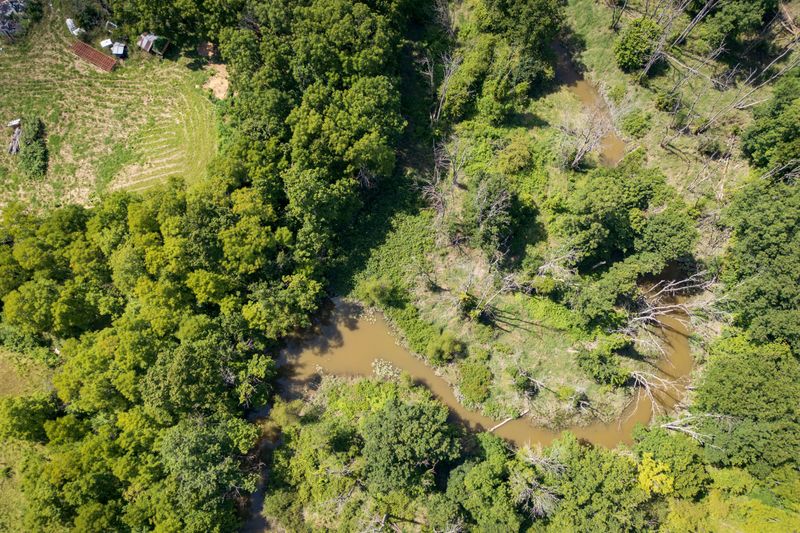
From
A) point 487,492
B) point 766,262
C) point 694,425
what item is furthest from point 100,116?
point 766,262

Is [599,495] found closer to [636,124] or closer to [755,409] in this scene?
[755,409]

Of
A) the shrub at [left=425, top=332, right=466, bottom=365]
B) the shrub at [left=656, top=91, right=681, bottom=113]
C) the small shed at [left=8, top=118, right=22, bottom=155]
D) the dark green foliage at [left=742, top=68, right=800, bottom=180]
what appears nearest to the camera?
the dark green foliage at [left=742, top=68, right=800, bottom=180]

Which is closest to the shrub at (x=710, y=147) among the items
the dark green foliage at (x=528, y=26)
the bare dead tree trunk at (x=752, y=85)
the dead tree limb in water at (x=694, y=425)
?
the bare dead tree trunk at (x=752, y=85)

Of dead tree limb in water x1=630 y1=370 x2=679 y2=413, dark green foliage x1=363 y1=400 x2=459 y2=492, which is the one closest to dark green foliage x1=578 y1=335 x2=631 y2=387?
dead tree limb in water x1=630 y1=370 x2=679 y2=413

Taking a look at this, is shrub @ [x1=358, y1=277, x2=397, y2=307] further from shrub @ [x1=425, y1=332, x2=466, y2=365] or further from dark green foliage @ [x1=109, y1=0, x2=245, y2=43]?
dark green foliage @ [x1=109, y1=0, x2=245, y2=43]

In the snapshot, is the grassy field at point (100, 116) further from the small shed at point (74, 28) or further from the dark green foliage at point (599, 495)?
the dark green foliage at point (599, 495)

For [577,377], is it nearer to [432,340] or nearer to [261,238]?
[432,340]
